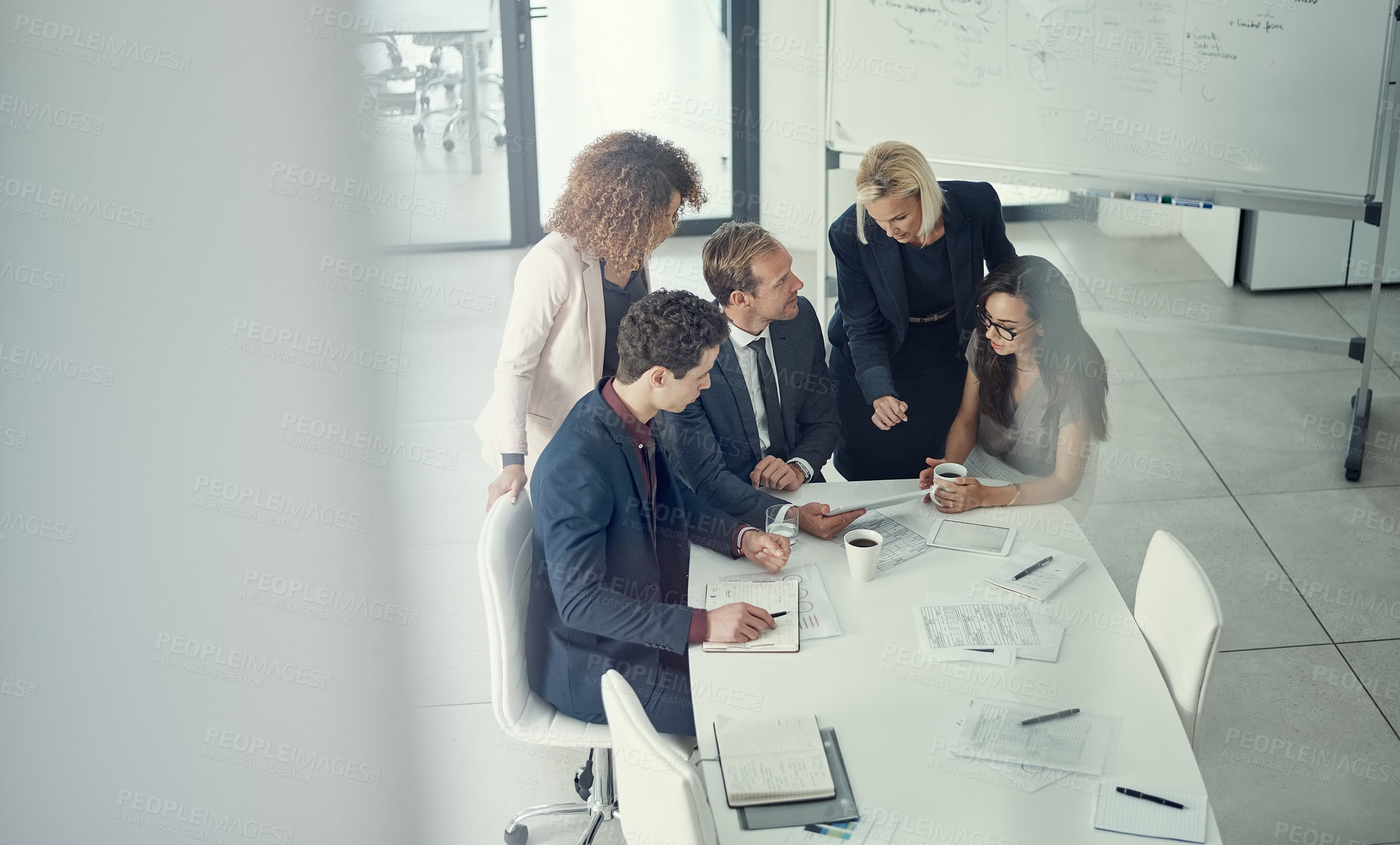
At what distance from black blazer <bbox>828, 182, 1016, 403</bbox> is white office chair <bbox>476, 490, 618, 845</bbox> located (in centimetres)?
111

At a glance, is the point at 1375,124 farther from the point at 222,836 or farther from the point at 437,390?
the point at 222,836

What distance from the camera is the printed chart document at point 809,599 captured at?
6.73 ft

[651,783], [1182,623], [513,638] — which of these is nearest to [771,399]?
[513,638]

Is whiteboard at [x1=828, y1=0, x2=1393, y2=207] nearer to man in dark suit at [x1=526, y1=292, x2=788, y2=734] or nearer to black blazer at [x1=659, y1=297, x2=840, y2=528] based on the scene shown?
black blazer at [x1=659, y1=297, x2=840, y2=528]

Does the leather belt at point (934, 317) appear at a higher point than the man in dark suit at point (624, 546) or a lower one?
higher

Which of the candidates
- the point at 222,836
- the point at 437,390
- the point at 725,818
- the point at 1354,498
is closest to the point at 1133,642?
the point at 725,818

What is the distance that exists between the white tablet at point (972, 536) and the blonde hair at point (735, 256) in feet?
2.32

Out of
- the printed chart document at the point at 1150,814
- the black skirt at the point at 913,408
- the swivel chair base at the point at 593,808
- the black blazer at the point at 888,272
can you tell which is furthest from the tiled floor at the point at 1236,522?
the black blazer at the point at 888,272

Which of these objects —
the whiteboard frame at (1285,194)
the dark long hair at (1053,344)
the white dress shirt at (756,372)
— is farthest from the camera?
the whiteboard frame at (1285,194)

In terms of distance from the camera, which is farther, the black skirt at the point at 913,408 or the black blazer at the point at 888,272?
the black skirt at the point at 913,408

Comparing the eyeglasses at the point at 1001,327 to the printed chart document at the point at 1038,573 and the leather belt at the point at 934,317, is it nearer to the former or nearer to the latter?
the leather belt at the point at 934,317

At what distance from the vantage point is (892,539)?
2357 mm

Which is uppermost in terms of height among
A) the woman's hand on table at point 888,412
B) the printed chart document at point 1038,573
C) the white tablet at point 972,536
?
the woman's hand on table at point 888,412

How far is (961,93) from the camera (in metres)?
3.96
